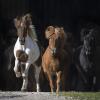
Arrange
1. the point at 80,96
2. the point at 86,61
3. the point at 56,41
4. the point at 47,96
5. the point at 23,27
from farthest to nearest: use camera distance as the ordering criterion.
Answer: the point at 86,61
the point at 23,27
the point at 56,41
the point at 47,96
the point at 80,96

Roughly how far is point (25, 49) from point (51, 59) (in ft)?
3.33

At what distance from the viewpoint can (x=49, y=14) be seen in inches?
929

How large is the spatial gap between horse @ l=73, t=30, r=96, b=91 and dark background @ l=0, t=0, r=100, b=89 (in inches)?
32.9

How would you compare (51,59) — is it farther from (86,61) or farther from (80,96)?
(86,61)

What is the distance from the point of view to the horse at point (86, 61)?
72.7ft

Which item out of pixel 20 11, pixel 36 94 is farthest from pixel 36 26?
→ pixel 36 94

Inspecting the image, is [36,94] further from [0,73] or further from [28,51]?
[0,73]

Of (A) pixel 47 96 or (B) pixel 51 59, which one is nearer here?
(A) pixel 47 96

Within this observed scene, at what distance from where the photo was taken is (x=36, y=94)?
63.0ft

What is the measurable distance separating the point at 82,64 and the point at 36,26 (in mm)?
1881

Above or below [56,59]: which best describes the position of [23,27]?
above

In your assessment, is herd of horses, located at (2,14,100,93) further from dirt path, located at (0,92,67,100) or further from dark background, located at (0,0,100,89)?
dark background, located at (0,0,100,89)

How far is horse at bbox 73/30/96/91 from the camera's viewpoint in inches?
872

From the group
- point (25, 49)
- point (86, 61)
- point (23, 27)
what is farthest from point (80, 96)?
point (86, 61)
